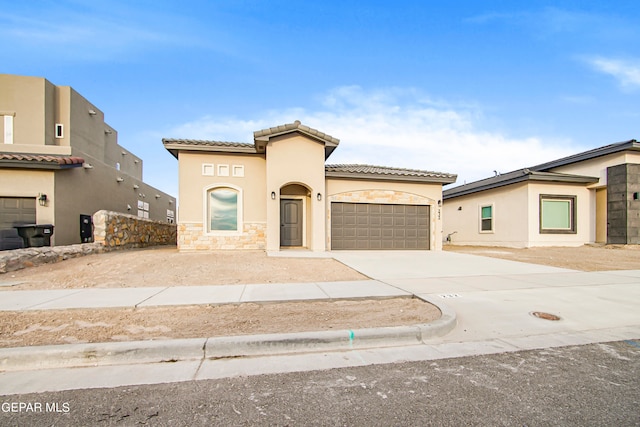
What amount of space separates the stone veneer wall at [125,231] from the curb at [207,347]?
1042cm

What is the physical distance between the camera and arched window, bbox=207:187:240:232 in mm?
13164

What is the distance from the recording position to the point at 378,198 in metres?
14.6

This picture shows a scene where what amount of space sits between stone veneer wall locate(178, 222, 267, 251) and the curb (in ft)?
31.3

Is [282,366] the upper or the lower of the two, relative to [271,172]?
lower

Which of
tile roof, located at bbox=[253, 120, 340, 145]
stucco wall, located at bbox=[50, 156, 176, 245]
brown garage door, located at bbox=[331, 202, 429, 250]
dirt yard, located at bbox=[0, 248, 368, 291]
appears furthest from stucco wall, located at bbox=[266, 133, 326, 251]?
stucco wall, located at bbox=[50, 156, 176, 245]

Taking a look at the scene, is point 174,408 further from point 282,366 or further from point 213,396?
point 282,366

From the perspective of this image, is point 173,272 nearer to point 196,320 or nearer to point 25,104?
point 196,320

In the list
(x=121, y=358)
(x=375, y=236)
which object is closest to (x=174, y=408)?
(x=121, y=358)

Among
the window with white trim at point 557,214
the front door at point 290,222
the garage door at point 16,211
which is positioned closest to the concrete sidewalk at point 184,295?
the front door at point 290,222

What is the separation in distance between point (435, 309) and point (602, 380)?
2.28 meters

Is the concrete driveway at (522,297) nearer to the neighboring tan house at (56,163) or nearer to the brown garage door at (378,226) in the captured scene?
the brown garage door at (378,226)

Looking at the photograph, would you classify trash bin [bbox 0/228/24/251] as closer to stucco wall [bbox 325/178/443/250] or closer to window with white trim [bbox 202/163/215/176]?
window with white trim [bbox 202/163/215/176]

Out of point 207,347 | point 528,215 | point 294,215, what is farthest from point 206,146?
point 528,215

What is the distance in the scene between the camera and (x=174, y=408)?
264 cm
